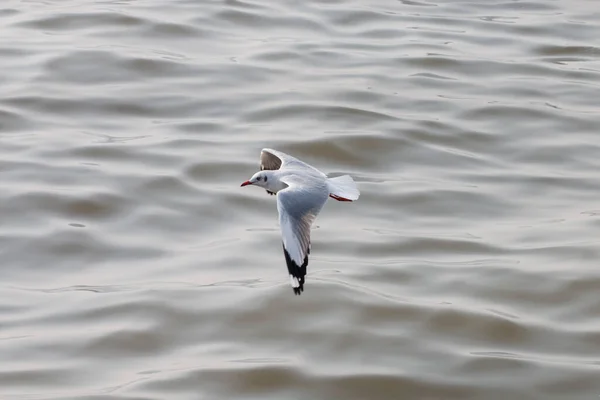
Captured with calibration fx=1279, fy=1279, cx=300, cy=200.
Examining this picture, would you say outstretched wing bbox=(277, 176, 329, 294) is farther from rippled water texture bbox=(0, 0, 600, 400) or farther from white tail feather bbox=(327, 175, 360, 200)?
rippled water texture bbox=(0, 0, 600, 400)

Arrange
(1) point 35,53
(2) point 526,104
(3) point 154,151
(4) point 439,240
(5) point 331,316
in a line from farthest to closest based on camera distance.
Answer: (1) point 35,53 → (2) point 526,104 → (3) point 154,151 → (4) point 439,240 → (5) point 331,316

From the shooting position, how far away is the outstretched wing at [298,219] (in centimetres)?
654

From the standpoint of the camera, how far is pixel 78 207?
9.65 meters

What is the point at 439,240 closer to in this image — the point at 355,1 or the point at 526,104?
the point at 526,104

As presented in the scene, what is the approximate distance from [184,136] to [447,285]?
3.53 metres

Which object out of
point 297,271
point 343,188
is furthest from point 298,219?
point 343,188

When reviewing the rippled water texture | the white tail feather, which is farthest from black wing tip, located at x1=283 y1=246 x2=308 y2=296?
the rippled water texture

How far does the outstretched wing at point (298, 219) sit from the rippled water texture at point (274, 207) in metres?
0.94

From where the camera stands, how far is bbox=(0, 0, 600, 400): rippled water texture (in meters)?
7.49

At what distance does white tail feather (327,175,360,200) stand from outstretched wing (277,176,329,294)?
7cm

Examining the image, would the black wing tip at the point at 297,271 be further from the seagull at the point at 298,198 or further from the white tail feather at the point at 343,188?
the white tail feather at the point at 343,188

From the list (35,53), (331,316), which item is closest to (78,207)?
(331,316)

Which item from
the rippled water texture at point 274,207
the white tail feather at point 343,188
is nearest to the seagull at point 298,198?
Result: the white tail feather at point 343,188

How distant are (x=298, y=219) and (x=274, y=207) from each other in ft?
9.67
